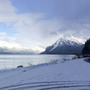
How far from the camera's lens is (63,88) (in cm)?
849

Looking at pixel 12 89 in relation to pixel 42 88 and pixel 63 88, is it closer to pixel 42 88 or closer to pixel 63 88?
pixel 42 88

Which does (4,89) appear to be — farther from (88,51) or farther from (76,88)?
(88,51)

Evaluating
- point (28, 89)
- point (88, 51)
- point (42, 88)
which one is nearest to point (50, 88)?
point (42, 88)

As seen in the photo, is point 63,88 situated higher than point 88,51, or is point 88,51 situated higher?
point 88,51

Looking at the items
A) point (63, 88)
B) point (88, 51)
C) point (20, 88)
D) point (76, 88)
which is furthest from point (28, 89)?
point (88, 51)

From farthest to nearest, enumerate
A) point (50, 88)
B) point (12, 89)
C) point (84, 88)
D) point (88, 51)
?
point (88, 51), point (12, 89), point (50, 88), point (84, 88)

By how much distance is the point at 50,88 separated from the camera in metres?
8.78

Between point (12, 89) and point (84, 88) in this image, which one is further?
point (12, 89)

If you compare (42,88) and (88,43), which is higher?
(88,43)

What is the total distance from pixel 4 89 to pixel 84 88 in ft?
15.9

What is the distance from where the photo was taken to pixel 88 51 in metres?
54.3

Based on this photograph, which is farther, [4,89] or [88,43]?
[88,43]

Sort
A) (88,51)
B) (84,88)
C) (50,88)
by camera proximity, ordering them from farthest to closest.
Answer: (88,51), (50,88), (84,88)

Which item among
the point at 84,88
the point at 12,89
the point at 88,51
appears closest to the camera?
the point at 84,88
